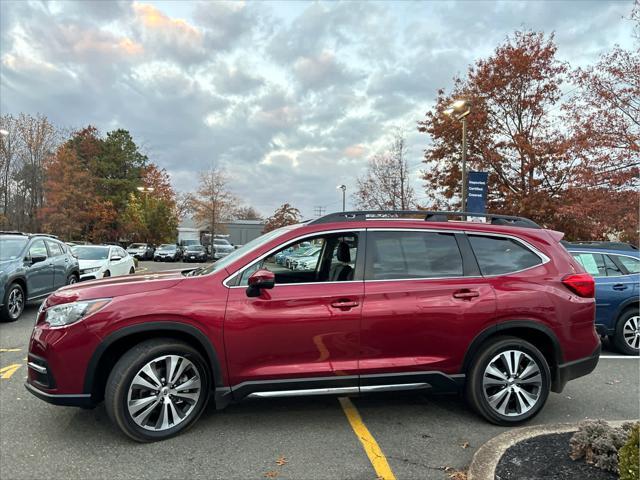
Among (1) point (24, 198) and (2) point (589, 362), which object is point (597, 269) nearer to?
(2) point (589, 362)

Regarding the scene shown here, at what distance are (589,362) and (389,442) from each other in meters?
2.09

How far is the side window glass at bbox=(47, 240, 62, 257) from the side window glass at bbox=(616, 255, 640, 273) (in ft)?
36.3

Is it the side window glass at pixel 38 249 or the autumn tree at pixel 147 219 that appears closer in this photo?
the side window glass at pixel 38 249

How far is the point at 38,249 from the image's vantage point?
910 centimetres

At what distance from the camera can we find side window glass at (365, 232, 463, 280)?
3.85m

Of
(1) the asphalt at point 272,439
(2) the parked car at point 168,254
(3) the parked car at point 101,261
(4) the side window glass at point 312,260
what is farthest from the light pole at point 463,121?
(2) the parked car at point 168,254

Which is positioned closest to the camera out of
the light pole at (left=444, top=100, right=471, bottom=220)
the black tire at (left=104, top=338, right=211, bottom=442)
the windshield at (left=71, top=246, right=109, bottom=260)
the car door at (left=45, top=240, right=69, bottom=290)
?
the black tire at (left=104, top=338, right=211, bottom=442)

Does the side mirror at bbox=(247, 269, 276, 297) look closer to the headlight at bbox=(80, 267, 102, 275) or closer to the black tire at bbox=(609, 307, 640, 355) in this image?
the black tire at bbox=(609, 307, 640, 355)

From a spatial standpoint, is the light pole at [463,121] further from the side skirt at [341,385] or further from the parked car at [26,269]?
the parked car at [26,269]

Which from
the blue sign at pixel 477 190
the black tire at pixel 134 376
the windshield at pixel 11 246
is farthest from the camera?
the blue sign at pixel 477 190

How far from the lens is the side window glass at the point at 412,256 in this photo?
12.6 ft

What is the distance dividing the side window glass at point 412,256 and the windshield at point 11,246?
773 cm

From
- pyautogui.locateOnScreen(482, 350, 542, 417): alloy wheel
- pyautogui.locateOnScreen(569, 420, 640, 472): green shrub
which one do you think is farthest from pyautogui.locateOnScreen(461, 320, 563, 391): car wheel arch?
pyautogui.locateOnScreen(569, 420, 640, 472): green shrub

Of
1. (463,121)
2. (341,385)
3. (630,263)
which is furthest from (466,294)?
(463,121)
